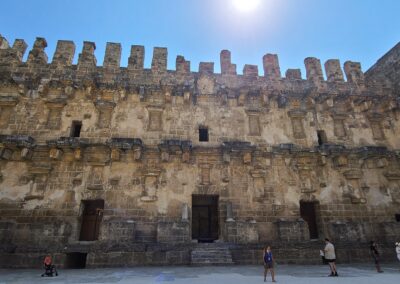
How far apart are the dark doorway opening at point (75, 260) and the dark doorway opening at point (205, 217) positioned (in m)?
4.84

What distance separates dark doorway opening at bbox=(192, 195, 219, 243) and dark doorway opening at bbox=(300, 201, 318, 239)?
13.5 feet

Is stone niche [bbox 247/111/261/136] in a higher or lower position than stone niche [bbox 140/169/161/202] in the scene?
higher

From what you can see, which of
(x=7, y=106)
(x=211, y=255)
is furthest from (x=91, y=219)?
(x=7, y=106)

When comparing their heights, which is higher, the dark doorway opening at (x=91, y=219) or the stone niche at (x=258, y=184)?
the stone niche at (x=258, y=184)

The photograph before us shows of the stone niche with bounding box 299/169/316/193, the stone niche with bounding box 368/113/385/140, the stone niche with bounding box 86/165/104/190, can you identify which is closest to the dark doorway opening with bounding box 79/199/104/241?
the stone niche with bounding box 86/165/104/190

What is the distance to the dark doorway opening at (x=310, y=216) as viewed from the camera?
12.2m

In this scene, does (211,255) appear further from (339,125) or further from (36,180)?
(339,125)

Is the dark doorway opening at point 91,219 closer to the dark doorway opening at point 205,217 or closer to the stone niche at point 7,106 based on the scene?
the dark doorway opening at point 205,217

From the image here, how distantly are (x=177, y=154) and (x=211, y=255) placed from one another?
4.47 metres

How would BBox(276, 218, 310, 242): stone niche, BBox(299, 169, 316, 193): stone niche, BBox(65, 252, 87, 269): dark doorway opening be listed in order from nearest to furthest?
BBox(65, 252, 87, 269): dark doorway opening, BBox(276, 218, 310, 242): stone niche, BBox(299, 169, 316, 193): stone niche

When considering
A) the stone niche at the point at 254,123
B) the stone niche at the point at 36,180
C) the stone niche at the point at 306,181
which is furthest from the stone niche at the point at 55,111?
the stone niche at the point at 306,181

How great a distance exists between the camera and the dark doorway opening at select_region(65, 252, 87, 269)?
9.97m

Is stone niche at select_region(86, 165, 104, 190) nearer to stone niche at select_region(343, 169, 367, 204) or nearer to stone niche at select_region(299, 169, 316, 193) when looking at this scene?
stone niche at select_region(299, 169, 316, 193)

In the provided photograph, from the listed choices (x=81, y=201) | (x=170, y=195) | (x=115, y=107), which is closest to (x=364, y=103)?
(x=170, y=195)
